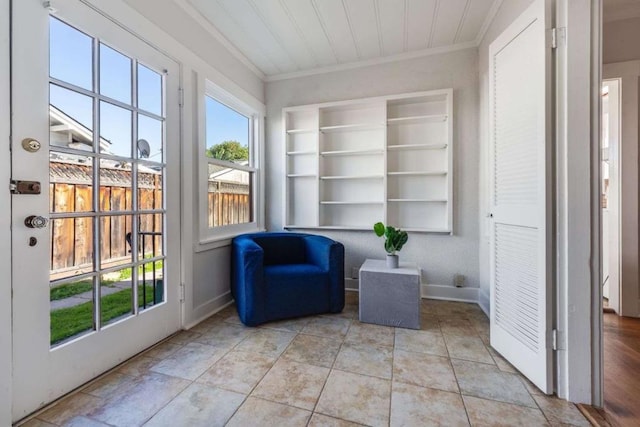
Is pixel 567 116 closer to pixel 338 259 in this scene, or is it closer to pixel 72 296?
pixel 338 259

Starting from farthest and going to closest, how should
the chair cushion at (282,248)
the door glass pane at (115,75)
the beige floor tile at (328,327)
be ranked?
the chair cushion at (282,248) → the beige floor tile at (328,327) → the door glass pane at (115,75)

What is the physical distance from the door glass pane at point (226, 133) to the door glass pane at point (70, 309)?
56.1 inches

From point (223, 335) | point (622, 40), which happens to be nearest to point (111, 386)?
point (223, 335)

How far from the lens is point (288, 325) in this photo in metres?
2.21

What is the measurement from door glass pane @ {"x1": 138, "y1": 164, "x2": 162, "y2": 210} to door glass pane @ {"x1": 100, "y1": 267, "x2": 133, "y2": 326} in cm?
44

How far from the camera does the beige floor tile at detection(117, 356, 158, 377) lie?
158 cm

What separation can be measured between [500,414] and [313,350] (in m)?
1.04

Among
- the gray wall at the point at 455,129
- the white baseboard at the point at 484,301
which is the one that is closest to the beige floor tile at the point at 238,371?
the gray wall at the point at 455,129

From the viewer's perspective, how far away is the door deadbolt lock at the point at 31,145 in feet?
4.01

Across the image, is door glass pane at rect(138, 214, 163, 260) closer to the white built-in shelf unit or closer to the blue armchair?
the blue armchair

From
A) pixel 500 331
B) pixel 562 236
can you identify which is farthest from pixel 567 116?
pixel 500 331

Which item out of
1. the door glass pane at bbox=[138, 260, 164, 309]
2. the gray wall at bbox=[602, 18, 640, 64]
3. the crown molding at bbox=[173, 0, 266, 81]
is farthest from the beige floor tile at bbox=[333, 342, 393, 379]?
the gray wall at bbox=[602, 18, 640, 64]

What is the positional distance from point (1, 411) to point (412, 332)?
225 cm

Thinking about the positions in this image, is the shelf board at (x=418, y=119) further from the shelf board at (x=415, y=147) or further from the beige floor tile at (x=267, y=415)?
the beige floor tile at (x=267, y=415)
